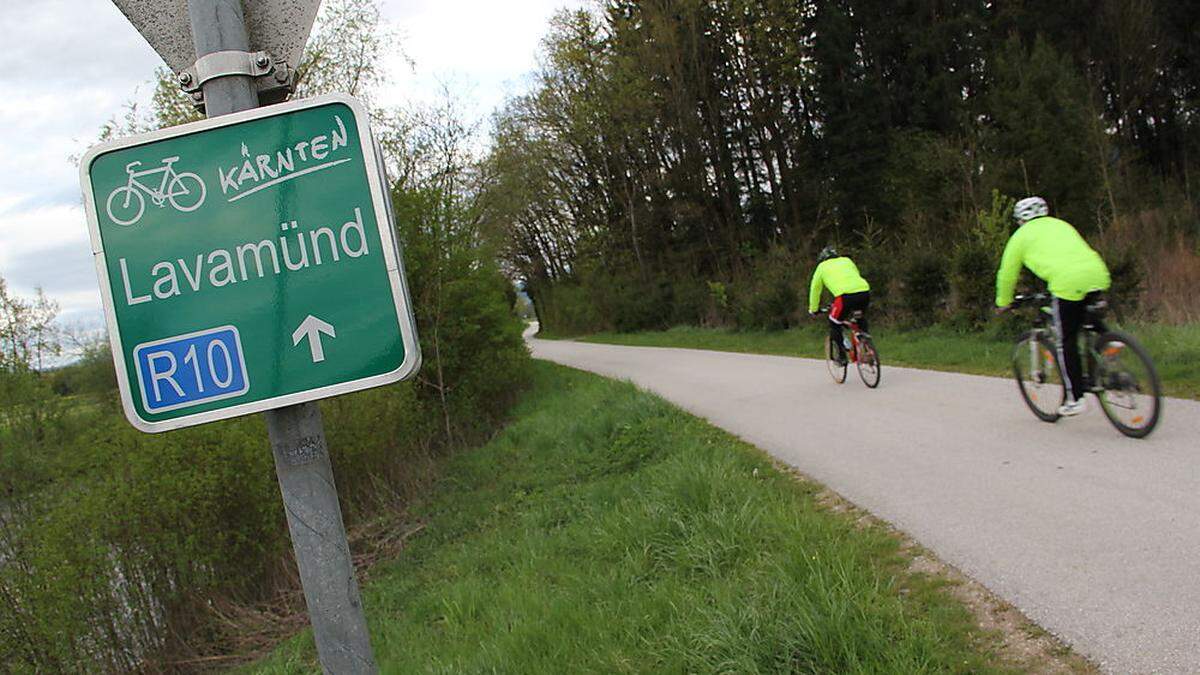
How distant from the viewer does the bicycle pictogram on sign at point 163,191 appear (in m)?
1.57

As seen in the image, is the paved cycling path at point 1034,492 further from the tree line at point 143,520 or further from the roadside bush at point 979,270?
the tree line at point 143,520

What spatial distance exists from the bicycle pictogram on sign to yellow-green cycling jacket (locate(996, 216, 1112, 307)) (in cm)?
584

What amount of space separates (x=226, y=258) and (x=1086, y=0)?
113 feet

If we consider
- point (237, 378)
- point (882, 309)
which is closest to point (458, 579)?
point (237, 378)

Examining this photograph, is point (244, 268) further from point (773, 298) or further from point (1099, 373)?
point (773, 298)

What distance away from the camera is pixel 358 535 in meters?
10.7

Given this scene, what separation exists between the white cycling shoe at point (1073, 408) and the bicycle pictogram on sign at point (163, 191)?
6327mm

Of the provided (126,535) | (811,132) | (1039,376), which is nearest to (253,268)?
(1039,376)

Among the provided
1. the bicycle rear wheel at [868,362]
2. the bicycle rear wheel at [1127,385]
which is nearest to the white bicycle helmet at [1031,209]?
the bicycle rear wheel at [1127,385]

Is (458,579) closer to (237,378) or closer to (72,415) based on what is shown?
(237,378)

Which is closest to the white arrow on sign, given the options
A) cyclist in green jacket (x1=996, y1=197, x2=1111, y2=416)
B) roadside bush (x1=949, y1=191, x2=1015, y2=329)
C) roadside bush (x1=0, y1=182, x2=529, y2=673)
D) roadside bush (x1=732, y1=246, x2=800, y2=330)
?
cyclist in green jacket (x1=996, y1=197, x2=1111, y2=416)

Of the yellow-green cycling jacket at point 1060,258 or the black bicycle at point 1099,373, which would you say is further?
the yellow-green cycling jacket at point 1060,258

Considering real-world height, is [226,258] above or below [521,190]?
below

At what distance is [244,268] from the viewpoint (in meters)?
1.55
